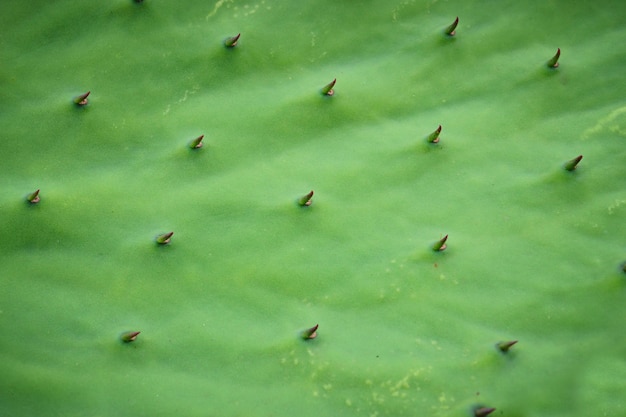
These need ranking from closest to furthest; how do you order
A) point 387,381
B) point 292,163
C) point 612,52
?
point 387,381
point 292,163
point 612,52

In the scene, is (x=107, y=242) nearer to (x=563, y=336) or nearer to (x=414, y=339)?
(x=414, y=339)

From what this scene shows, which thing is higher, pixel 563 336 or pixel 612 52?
pixel 612 52

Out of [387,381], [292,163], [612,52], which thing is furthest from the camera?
[612,52]

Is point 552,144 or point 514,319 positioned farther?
point 552,144

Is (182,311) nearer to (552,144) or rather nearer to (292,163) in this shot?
(292,163)

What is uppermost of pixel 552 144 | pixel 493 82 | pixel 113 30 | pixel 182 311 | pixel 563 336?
pixel 113 30

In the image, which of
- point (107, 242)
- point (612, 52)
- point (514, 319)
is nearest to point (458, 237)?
point (514, 319)

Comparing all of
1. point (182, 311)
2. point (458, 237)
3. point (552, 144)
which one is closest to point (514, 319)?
point (458, 237)
